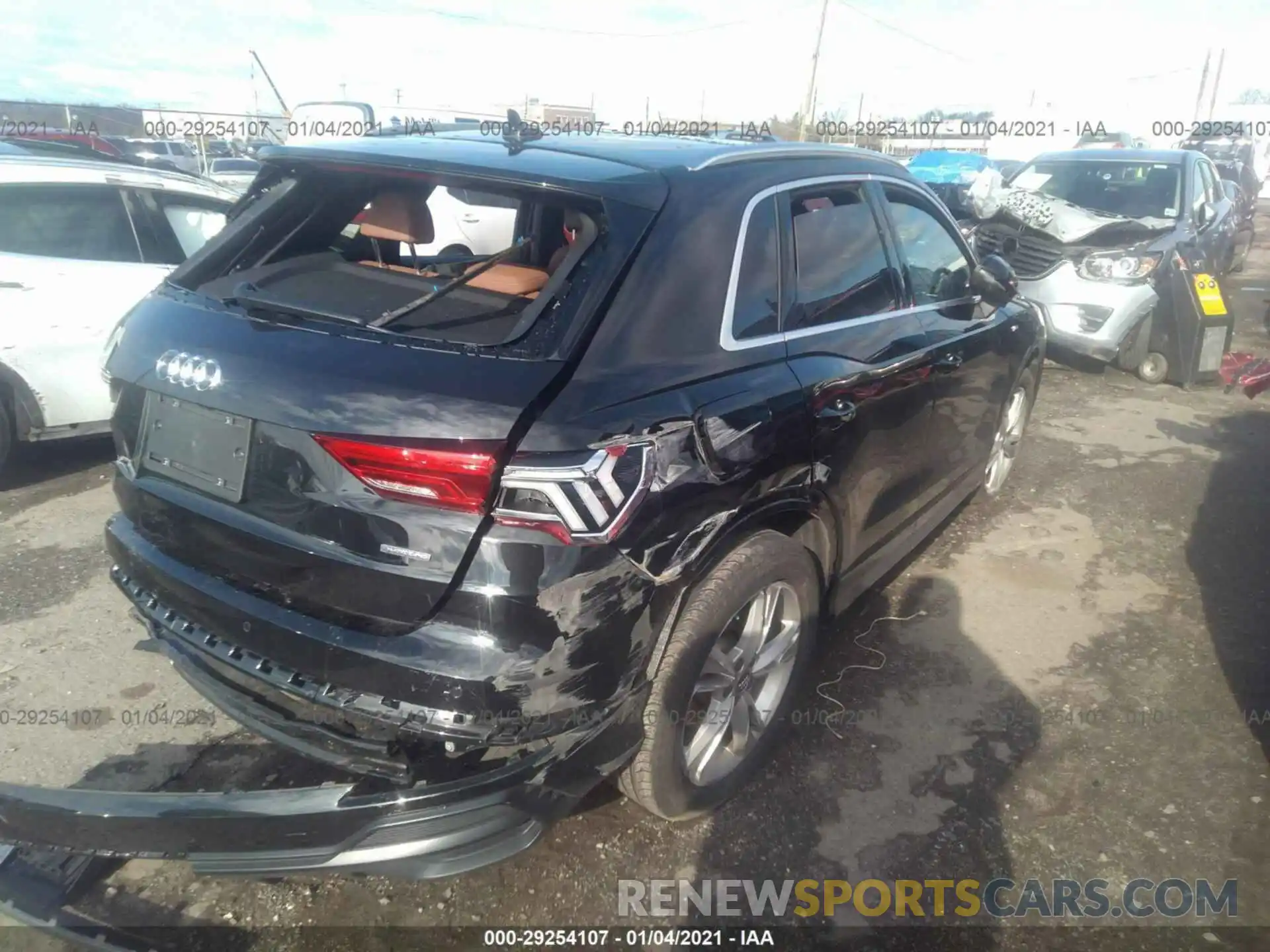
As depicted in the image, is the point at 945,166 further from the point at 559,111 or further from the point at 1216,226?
the point at 1216,226

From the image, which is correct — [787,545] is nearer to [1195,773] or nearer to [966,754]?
[966,754]

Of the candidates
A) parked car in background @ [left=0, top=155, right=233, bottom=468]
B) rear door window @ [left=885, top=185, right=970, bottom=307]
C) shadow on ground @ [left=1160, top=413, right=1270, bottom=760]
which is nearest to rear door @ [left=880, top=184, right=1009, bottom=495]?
rear door window @ [left=885, top=185, right=970, bottom=307]

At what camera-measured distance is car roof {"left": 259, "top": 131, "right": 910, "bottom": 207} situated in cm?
228

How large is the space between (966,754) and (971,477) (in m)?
1.77

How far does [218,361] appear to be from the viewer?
7.06ft

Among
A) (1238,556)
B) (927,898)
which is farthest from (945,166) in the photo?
(927,898)

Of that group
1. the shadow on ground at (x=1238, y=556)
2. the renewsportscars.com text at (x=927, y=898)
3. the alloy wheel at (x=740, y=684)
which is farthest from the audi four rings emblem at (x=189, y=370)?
the shadow on ground at (x=1238, y=556)

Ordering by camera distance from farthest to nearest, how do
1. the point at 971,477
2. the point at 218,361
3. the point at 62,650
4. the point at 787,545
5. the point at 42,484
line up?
the point at 42,484
the point at 971,477
the point at 62,650
the point at 787,545
the point at 218,361

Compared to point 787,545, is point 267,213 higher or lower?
Answer: higher

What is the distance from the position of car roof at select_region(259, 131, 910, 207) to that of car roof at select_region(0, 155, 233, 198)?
9.83 feet

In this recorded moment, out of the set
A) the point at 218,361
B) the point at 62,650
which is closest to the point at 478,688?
the point at 218,361

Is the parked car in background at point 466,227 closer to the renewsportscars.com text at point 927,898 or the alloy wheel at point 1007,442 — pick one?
the renewsportscars.com text at point 927,898

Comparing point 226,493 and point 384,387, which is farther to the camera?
point 226,493

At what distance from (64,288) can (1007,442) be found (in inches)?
211
